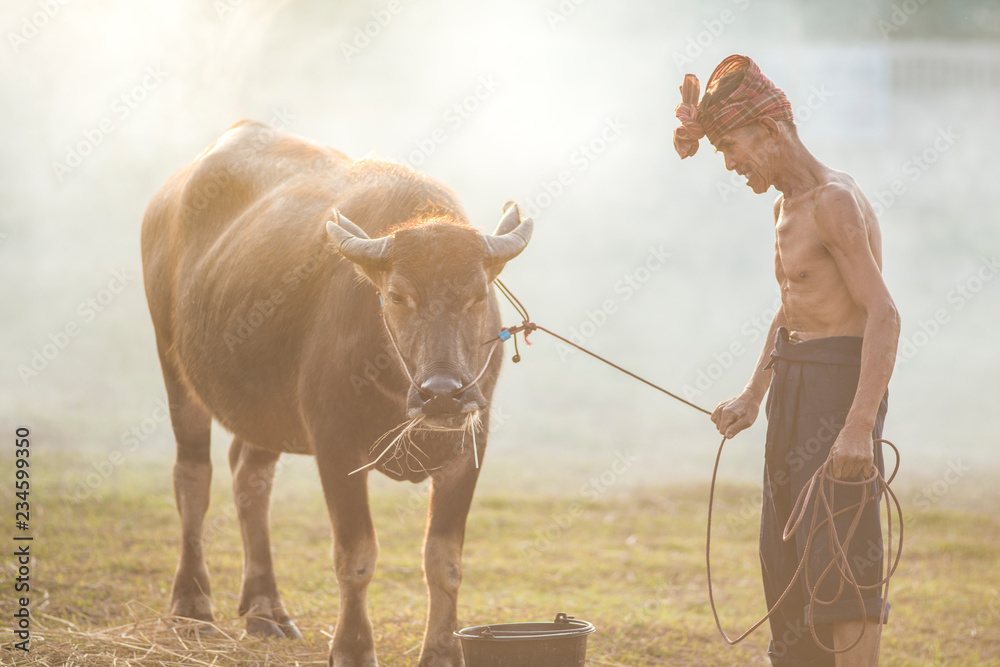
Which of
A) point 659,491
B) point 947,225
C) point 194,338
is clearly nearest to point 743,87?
point 194,338

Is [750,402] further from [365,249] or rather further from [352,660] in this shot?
[352,660]

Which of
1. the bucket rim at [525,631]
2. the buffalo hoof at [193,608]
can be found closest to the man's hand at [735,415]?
the bucket rim at [525,631]

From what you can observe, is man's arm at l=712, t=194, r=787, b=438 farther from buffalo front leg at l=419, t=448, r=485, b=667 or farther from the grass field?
the grass field

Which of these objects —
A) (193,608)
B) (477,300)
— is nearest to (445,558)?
(477,300)

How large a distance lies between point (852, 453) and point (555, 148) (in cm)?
1663

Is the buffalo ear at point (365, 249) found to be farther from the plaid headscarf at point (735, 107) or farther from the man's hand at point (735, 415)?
the man's hand at point (735, 415)

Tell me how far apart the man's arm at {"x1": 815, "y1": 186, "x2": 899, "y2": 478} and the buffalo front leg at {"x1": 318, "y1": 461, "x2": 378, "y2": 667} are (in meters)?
2.06

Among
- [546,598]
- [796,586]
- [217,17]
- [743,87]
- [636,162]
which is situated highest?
[217,17]

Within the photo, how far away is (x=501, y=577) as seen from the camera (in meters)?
7.15

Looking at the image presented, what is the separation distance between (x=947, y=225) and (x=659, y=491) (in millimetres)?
8246

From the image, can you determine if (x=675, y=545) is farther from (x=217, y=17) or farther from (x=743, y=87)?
(x=217, y=17)

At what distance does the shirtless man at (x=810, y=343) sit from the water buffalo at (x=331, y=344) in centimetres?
106

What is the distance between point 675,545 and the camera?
8.42 m

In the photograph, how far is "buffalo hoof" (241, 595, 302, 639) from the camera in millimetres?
5219
